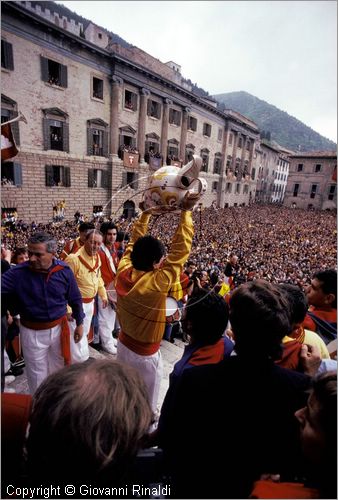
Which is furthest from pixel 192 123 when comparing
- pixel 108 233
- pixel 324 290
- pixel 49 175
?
pixel 324 290

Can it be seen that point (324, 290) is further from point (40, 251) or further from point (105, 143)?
point (105, 143)

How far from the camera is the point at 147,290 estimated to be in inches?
89.4

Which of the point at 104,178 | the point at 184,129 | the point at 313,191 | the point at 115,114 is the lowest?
the point at 104,178

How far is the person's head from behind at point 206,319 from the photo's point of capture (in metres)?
1.78

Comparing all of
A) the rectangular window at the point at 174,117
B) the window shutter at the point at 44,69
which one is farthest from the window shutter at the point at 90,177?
the rectangular window at the point at 174,117

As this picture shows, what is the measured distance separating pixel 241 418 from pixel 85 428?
0.82 meters

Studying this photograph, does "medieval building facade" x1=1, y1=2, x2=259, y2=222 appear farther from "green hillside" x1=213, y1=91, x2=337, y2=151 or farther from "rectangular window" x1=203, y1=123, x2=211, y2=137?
"green hillside" x1=213, y1=91, x2=337, y2=151

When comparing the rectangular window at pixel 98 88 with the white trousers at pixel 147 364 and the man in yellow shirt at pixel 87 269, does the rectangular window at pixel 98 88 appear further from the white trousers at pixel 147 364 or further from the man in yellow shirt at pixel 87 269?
the white trousers at pixel 147 364

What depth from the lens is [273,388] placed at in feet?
4.19

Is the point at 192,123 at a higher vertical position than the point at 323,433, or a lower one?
higher

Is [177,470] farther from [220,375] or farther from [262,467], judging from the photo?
[220,375]

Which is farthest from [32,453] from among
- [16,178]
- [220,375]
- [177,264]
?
[16,178]

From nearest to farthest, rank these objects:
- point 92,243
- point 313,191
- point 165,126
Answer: point 92,243
point 165,126
point 313,191

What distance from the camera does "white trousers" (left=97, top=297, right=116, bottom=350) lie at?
4409mm
